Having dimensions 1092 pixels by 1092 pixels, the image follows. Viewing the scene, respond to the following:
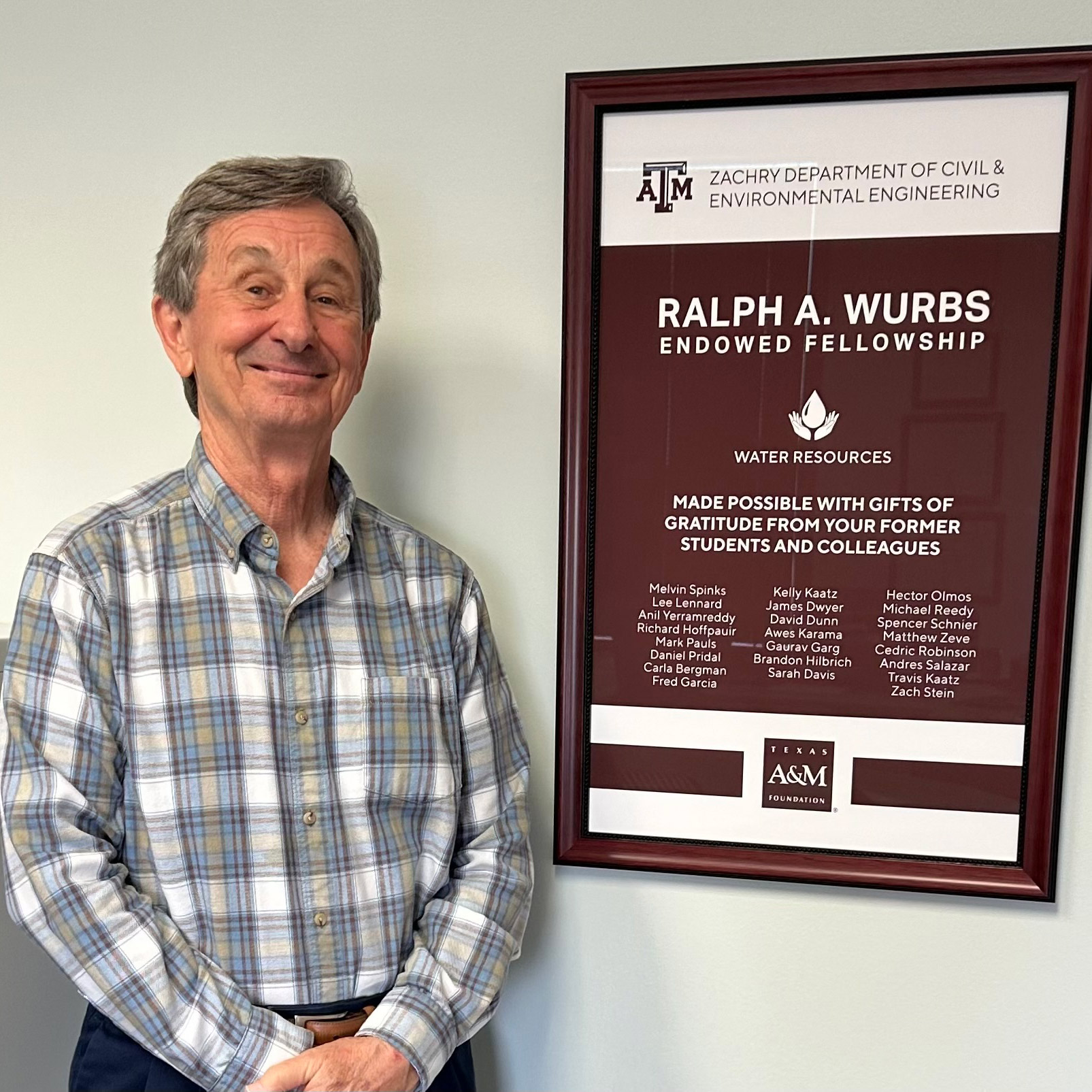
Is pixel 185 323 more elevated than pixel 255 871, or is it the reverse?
pixel 185 323

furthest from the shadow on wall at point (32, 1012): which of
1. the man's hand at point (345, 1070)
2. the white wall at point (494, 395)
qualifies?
the man's hand at point (345, 1070)

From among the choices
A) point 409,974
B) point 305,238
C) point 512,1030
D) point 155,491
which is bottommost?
point 512,1030

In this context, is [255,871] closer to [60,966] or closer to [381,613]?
[60,966]

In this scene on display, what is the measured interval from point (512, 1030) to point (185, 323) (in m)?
1.06

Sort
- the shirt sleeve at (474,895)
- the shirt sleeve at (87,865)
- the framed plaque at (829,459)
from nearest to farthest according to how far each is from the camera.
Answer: the shirt sleeve at (87,865) < the shirt sleeve at (474,895) < the framed plaque at (829,459)

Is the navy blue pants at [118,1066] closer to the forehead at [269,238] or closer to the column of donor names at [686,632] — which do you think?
the column of donor names at [686,632]

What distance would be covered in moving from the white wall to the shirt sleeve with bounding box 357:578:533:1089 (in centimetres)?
14

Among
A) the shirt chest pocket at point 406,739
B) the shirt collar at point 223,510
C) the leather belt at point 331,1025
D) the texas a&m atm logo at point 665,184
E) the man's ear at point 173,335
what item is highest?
the texas a&m atm logo at point 665,184

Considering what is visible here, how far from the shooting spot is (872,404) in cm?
125

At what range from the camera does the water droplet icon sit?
126 cm

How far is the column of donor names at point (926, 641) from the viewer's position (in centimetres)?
125

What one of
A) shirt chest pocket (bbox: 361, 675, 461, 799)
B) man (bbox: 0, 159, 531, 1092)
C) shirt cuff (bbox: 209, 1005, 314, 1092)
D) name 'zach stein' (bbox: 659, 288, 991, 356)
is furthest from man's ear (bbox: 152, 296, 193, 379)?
shirt cuff (bbox: 209, 1005, 314, 1092)

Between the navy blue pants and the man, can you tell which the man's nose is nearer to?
the man

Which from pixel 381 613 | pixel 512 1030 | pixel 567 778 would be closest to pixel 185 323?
pixel 381 613
